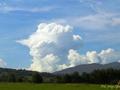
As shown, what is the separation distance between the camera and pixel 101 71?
16175 cm

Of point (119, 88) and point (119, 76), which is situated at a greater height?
point (119, 76)

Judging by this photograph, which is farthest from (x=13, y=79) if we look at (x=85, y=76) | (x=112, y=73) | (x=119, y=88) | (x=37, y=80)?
(x=119, y=88)

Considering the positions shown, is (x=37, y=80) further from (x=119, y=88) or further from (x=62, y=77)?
(x=119, y=88)

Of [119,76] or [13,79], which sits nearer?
[119,76]

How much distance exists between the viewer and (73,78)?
162625 mm

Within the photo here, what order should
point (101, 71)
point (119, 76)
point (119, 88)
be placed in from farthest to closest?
1. point (101, 71)
2. point (119, 76)
3. point (119, 88)

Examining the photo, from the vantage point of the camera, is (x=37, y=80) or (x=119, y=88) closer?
(x=119, y=88)

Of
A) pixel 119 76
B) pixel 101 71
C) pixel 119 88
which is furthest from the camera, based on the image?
pixel 101 71

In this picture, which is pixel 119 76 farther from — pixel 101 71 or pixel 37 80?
pixel 37 80

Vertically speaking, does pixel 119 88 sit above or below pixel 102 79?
below

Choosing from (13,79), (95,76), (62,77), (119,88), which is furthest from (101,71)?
(119,88)

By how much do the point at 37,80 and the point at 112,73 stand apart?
29238 millimetres

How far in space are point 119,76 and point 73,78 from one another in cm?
1997

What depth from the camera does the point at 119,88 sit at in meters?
55.2
